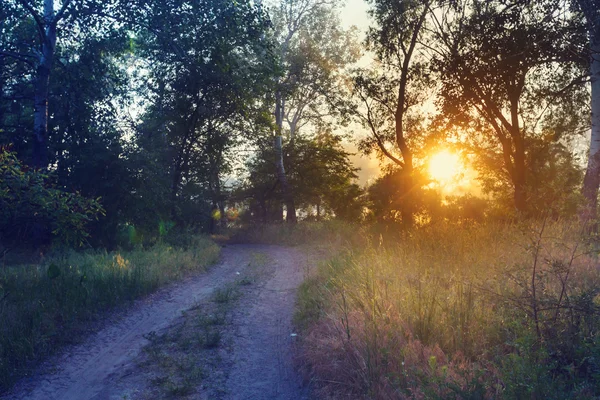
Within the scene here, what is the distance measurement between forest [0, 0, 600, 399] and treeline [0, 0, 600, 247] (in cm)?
9

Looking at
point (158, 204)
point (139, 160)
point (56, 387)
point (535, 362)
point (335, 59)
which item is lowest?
point (56, 387)

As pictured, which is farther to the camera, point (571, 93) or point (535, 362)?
point (571, 93)

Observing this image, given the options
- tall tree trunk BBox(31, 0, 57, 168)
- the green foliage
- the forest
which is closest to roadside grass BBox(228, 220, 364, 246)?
the forest

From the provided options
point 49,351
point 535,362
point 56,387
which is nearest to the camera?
point 535,362

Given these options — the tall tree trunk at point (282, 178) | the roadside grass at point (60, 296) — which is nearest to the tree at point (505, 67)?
the roadside grass at point (60, 296)

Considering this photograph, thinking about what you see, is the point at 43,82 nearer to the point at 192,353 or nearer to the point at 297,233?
the point at 192,353

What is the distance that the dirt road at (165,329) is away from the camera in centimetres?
546

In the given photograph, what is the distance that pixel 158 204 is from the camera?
1822cm

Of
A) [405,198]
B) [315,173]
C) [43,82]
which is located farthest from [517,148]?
[315,173]

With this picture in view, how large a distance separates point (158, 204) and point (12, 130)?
5.55 meters

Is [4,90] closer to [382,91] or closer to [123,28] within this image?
[123,28]

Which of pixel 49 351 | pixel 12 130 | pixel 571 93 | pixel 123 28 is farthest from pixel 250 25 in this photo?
pixel 49 351

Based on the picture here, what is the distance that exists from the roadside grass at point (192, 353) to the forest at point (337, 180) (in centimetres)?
117

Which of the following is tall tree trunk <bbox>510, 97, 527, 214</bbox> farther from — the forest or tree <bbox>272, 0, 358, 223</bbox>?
tree <bbox>272, 0, 358, 223</bbox>
